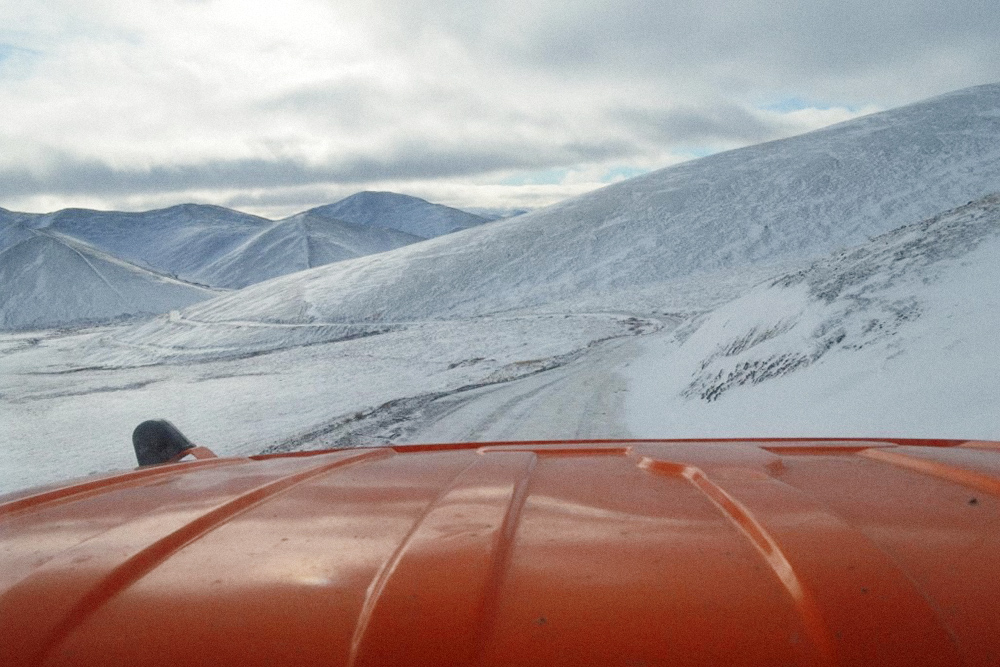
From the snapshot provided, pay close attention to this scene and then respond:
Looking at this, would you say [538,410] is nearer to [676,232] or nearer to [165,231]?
[676,232]

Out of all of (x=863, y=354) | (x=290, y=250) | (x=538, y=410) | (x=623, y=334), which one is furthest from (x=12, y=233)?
(x=863, y=354)

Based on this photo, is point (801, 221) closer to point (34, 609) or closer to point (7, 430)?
point (7, 430)

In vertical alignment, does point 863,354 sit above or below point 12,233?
below

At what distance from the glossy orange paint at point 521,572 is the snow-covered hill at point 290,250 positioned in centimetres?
11929

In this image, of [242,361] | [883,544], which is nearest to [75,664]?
[883,544]

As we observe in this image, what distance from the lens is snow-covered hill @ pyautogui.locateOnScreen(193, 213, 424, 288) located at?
410 ft

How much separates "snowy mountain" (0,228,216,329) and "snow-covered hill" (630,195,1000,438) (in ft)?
224

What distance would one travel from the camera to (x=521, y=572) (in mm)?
1437

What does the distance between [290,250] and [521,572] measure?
135958 millimetres

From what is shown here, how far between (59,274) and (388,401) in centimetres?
8266

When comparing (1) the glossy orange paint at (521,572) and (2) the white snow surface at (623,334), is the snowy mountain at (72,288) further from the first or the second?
(1) the glossy orange paint at (521,572)

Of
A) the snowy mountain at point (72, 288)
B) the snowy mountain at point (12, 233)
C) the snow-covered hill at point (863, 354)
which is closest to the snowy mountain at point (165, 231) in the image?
the snowy mountain at point (12, 233)

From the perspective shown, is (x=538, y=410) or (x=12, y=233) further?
(x=12, y=233)

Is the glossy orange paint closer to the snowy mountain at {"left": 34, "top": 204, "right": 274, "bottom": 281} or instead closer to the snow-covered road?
the snow-covered road
